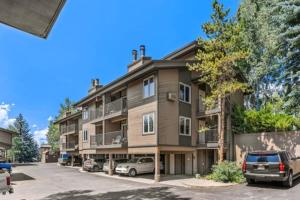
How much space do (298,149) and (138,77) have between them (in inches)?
496

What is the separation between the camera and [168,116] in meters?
22.7

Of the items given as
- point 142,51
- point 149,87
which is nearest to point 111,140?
point 149,87

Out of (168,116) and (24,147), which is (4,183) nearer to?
(168,116)

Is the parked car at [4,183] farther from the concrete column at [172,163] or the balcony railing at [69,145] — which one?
the balcony railing at [69,145]

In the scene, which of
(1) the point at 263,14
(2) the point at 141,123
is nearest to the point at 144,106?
(2) the point at 141,123

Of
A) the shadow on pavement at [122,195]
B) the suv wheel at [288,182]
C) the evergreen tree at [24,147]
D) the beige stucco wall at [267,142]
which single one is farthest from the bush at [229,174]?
the evergreen tree at [24,147]

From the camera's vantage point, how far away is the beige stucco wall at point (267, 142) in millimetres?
20391

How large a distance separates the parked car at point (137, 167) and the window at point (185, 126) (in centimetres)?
450

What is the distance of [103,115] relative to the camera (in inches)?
1213

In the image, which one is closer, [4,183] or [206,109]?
[4,183]

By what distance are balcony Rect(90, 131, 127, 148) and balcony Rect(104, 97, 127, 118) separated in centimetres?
177

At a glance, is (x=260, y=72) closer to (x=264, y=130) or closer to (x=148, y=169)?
(x=264, y=130)

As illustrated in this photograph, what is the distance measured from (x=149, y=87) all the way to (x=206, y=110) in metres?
4.88

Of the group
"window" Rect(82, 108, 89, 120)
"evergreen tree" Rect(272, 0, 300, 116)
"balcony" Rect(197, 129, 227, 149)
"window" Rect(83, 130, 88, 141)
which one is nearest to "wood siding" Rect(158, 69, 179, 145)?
"balcony" Rect(197, 129, 227, 149)
